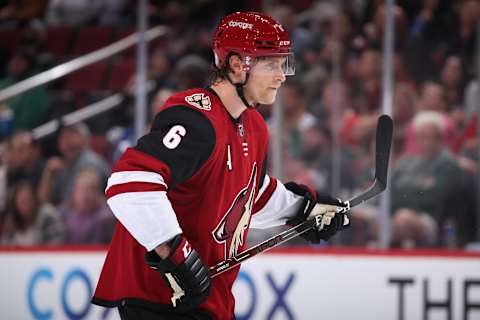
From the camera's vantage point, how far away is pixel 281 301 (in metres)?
4.15

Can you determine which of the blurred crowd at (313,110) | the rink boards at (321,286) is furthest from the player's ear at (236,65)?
the blurred crowd at (313,110)

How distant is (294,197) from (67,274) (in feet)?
6.02

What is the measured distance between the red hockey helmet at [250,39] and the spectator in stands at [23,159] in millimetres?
2990

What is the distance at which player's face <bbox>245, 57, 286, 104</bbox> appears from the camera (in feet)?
8.27

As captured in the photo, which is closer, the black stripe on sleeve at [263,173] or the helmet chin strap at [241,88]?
the helmet chin strap at [241,88]

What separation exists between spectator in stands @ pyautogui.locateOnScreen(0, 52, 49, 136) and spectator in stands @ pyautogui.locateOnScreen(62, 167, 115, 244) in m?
0.52

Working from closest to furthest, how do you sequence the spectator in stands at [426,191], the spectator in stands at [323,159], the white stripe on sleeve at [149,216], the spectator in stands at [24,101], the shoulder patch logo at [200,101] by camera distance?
1. the white stripe on sleeve at [149,216]
2. the shoulder patch logo at [200,101]
3. the spectator in stands at [426,191]
4. the spectator in stands at [323,159]
5. the spectator in stands at [24,101]

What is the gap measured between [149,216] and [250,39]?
0.59 meters

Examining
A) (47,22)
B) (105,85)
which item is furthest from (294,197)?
(47,22)

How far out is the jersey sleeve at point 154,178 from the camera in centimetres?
222

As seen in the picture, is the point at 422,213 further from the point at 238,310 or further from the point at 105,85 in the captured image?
the point at 105,85

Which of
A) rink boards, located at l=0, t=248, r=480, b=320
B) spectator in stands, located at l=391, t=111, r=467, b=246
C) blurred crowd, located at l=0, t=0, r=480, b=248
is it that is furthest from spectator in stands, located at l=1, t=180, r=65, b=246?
spectator in stands, located at l=391, t=111, r=467, b=246

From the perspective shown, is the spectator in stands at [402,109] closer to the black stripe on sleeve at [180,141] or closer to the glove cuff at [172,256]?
the black stripe on sleeve at [180,141]

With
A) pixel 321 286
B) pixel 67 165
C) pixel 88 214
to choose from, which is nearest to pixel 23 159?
pixel 67 165
